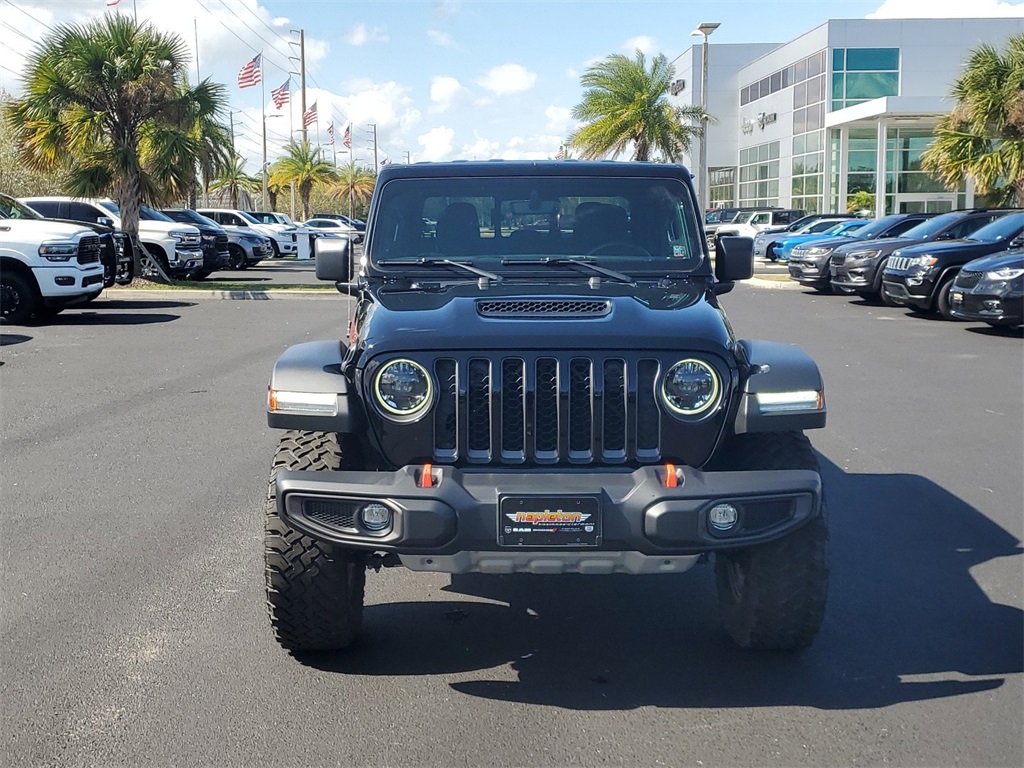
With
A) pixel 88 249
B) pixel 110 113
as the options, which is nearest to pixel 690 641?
pixel 88 249

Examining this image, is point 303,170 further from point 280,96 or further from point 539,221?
point 539,221

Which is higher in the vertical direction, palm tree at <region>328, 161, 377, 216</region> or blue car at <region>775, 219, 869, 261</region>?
palm tree at <region>328, 161, 377, 216</region>

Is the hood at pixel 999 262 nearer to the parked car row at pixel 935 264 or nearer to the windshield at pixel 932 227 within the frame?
the parked car row at pixel 935 264

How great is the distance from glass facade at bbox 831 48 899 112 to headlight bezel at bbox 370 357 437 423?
157 ft

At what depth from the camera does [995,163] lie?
967 inches

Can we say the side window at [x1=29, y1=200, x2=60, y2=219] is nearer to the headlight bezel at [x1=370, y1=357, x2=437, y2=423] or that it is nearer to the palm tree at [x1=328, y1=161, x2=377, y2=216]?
the headlight bezel at [x1=370, y1=357, x2=437, y2=423]

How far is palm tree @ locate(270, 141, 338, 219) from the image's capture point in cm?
6225

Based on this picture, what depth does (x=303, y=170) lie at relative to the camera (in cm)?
6209

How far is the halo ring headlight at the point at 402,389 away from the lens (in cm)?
384

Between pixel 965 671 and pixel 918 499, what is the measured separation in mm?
2526

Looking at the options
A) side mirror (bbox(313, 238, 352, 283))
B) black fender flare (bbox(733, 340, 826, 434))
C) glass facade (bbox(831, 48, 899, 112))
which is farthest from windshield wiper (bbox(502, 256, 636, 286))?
glass facade (bbox(831, 48, 899, 112))

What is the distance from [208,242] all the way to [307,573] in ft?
73.5

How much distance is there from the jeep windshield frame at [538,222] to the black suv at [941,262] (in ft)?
39.0

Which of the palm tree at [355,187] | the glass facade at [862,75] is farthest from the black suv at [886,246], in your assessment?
the palm tree at [355,187]
